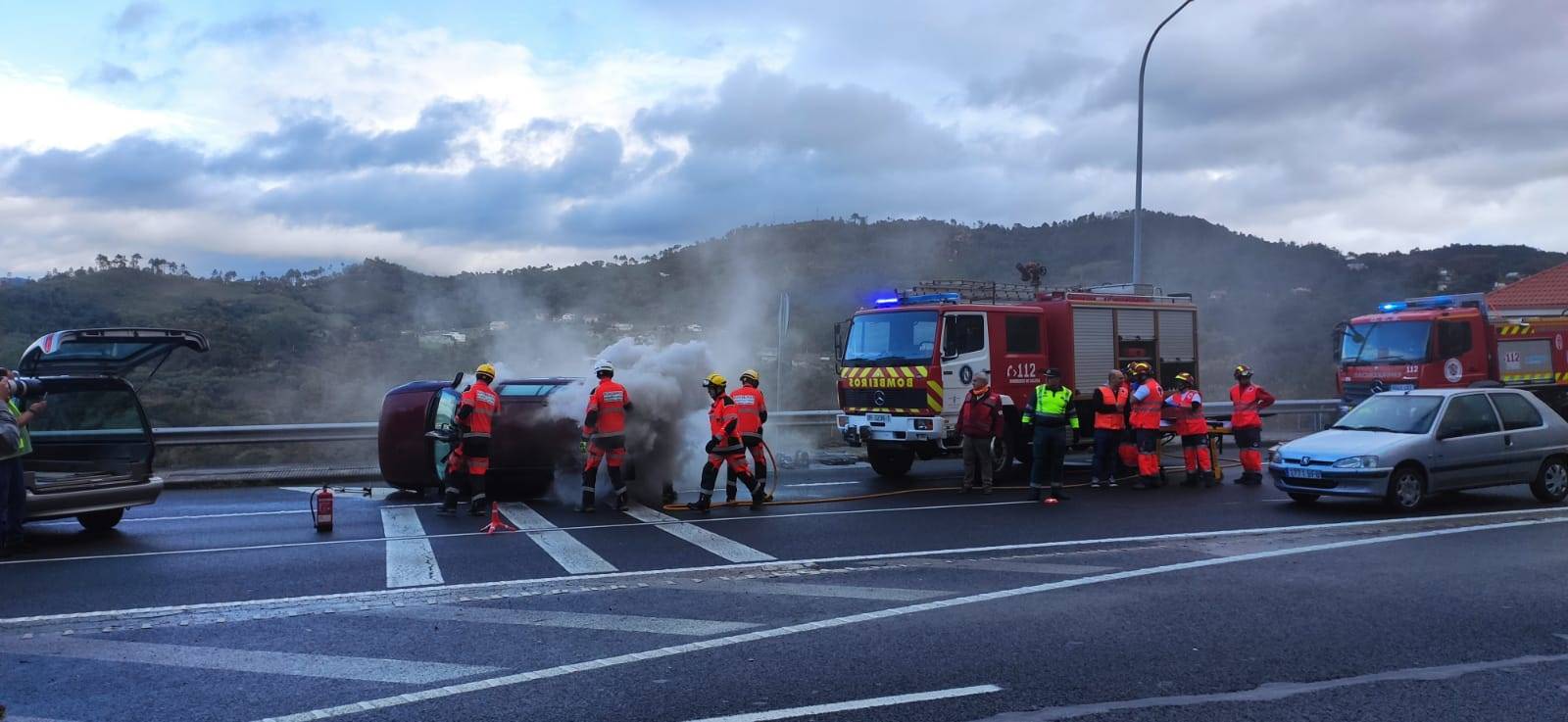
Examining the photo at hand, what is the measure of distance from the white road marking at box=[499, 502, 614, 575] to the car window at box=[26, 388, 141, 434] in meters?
3.85

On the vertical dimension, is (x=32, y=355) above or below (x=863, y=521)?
above

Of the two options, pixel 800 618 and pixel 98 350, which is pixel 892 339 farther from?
pixel 98 350

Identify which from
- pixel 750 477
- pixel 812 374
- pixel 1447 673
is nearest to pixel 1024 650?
pixel 1447 673

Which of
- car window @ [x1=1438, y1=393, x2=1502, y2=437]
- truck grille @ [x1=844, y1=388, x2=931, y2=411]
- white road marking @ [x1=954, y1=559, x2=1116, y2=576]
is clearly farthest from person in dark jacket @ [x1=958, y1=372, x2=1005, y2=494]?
car window @ [x1=1438, y1=393, x2=1502, y2=437]

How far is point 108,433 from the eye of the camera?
11.1m

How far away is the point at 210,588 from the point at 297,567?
3.02 ft

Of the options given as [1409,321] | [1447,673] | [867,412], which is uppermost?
[1409,321]

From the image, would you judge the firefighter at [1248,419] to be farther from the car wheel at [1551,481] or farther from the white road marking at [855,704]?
the white road marking at [855,704]

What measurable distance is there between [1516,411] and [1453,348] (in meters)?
8.34

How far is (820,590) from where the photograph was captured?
815 centimetres

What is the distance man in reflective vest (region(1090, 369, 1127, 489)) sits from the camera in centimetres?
1488

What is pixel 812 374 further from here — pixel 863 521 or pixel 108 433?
pixel 108 433

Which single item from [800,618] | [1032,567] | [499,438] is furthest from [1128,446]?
[800,618]

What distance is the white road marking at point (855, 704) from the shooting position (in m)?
5.10
